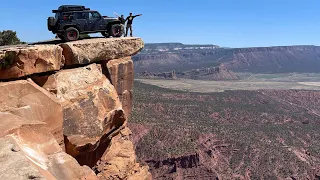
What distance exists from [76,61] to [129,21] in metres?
7.36

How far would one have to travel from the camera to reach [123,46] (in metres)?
21.8

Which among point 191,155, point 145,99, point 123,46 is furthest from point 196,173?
point 123,46

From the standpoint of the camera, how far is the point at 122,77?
2252 cm

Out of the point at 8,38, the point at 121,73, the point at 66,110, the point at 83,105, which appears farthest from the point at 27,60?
the point at 8,38

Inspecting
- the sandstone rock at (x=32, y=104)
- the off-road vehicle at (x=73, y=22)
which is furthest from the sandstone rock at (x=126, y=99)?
the sandstone rock at (x=32, y=104)

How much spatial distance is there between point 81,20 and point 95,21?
1011 mm

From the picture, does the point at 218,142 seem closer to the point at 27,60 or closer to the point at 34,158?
the point at 27,60

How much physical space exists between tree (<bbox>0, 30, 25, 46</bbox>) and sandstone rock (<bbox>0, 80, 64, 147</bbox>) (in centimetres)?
2269

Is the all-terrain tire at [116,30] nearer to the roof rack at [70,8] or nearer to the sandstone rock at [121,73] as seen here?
the sandstone rock at [121,73]

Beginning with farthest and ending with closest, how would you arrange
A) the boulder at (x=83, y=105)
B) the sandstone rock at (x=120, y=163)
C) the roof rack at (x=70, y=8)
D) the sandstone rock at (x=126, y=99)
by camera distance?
the sandstone rock at (x=126, y=99) < the sandstone rock at (x=120, y=163) < the roof rack at (x=70, y=8) < the boulder at (x=83, y=105)

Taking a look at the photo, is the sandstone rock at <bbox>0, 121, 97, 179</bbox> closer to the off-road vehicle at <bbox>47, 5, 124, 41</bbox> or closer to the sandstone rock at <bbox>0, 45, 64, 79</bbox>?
the sandstone rock at <bbox>0, 45, 64, 79</bbox>

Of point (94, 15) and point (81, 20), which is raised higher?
point (94, 15)

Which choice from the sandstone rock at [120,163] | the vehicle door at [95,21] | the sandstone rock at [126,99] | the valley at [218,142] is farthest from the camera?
the valley at [218,142]

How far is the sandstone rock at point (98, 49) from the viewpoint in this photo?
18.4 m
